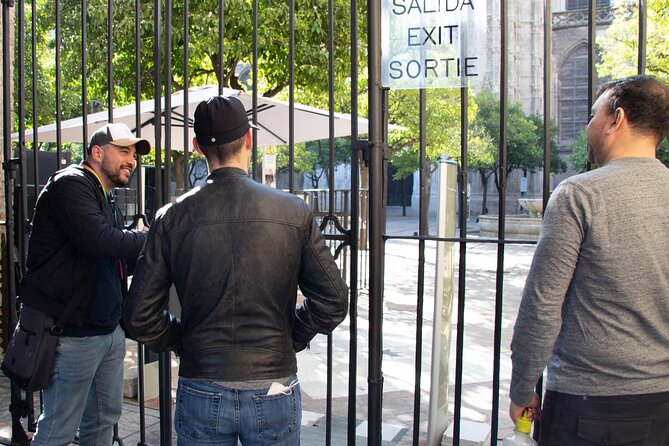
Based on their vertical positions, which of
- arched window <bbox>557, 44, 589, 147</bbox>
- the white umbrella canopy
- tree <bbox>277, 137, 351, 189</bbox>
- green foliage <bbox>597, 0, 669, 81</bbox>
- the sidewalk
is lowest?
the sidewalk

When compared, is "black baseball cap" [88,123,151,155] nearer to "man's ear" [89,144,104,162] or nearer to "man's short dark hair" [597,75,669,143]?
"man's ear" [89,144,104,162]

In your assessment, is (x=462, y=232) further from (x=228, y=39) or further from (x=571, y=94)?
(x=571, y=94)

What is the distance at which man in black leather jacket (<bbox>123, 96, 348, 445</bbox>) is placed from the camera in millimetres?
2340

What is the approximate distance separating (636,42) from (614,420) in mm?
16141

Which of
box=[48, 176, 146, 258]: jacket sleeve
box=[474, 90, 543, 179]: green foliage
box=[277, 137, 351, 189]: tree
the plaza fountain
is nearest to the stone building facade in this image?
box=[474, 90, 543, 179]: green foliage

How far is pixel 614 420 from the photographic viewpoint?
213 centimetres

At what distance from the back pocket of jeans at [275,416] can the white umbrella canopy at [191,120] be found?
374 centimetres

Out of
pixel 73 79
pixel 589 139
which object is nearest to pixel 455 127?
pixel 73 79

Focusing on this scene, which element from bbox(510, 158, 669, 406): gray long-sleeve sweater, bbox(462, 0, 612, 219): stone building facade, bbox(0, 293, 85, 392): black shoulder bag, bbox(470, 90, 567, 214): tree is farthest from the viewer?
bbox(462, 0, 612, 219): stone building facade

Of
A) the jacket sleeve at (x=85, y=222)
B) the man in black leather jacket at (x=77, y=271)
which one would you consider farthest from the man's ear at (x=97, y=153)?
the jacket sleeve at (x=85, y=222)

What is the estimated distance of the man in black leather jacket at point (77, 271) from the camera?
3139mm

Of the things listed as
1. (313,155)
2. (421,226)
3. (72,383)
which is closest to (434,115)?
(313,155)

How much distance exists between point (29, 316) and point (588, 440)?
2.54m

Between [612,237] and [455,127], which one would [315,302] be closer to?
[612,237]
